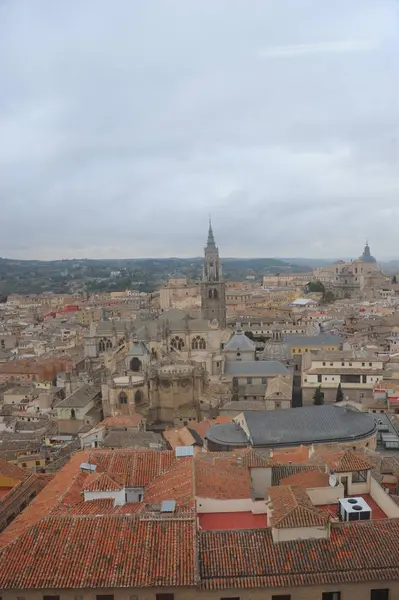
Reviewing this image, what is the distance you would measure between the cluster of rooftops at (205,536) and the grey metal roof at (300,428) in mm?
9241

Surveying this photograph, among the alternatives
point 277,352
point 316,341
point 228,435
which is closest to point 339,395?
point 277,352

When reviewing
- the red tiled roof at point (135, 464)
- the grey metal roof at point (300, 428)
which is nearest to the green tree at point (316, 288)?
the grey metal roof at point (300, 428)

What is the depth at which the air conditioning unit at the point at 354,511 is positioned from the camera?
15672mm

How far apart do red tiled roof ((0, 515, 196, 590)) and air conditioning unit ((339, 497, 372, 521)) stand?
4.65 metres

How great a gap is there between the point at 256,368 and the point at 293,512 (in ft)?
112

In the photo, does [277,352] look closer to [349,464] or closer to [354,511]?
[349,464]

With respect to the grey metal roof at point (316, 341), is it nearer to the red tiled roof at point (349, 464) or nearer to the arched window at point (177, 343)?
the arched window at point (177, 343)

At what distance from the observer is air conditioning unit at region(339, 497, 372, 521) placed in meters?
15.7

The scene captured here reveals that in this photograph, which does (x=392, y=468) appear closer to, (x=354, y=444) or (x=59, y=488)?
(x=354, y=444)

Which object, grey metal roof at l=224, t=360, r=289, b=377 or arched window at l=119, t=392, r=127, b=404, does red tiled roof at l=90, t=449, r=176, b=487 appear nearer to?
arched window at l=119, t=392, r=127, b=404

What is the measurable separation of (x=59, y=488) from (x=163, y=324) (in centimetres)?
3575

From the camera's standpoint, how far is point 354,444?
27.4 meters

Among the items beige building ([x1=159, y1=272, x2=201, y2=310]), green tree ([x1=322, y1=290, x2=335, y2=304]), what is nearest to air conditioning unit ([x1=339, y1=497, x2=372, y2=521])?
beige building ([x1=159, y1=272, x2=201, y2=310])

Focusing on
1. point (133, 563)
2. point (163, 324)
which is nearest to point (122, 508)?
point (133, 563)
